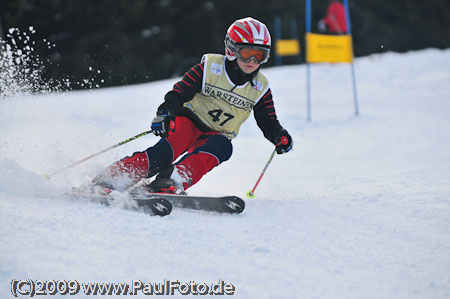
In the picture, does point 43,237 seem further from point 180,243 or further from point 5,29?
point 5,29

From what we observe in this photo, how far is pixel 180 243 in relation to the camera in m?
2.25

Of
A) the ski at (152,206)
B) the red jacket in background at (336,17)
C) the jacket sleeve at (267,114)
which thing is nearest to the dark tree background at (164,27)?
the red jacket in background at (336,17)

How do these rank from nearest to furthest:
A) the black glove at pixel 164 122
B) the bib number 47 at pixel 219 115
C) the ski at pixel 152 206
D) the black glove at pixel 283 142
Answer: the ski at pixel 152 206, the black glove at pixel 164 122, the black glove at pixel 283 142, the bib number 47 at pixel 219 115

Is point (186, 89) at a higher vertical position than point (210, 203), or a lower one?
higher

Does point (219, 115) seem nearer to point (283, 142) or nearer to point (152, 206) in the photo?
point (283, 142)

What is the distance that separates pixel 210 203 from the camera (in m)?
2.78

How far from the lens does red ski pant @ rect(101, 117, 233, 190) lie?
10.1 ft

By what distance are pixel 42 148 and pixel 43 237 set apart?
6.35 feet

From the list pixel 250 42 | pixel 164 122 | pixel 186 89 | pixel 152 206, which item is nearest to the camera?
pixel 152 206

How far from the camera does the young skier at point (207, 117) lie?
3061 mm

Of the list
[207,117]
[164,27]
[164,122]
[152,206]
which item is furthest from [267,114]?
[164,27]

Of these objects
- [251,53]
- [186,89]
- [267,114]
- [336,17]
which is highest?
[251,53]

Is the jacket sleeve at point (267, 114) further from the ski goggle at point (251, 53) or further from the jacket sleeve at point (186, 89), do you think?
the jacket sleeve at point (186, 89)

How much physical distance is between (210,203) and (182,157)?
1.83ft
